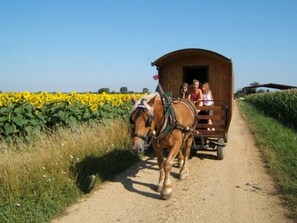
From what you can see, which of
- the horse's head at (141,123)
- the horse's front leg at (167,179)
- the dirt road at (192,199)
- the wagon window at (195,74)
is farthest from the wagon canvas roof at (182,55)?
the horse's head at (141,123)

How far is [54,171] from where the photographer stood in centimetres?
618

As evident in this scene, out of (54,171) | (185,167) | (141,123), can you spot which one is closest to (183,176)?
(185,167)

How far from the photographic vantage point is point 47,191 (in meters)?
5.57

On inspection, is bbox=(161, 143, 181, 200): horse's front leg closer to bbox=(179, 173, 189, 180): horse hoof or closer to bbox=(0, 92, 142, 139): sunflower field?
bbox=(179, 173, 189, 180): horse hoof

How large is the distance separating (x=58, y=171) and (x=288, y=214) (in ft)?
13.1

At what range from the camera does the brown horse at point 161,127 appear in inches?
209

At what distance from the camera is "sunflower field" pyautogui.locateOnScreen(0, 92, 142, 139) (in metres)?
9.29

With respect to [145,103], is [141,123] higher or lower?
lower

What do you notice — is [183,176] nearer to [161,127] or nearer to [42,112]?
[161,127]

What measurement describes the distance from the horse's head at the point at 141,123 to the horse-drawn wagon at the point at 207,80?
11.5 ft

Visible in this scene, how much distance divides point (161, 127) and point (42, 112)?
5.79 m

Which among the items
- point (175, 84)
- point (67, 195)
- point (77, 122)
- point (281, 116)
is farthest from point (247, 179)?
point (281, 116)

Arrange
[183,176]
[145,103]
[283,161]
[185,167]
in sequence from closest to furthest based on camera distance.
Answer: [145,103] → [183,176] → [185,167] → [283,161]

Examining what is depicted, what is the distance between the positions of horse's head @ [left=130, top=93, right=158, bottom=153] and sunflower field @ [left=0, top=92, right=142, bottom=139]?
5.03 m
